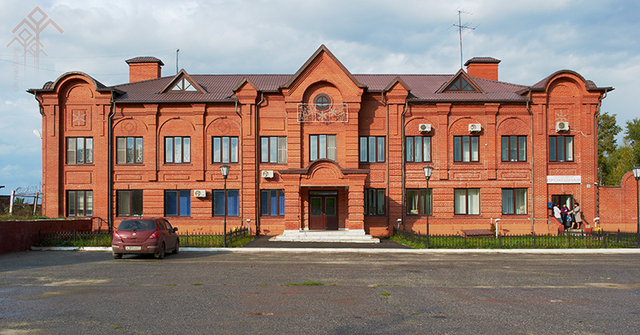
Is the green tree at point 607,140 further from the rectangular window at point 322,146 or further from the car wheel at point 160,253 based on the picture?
the car wheel at point 160,253

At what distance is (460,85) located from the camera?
29.9 m

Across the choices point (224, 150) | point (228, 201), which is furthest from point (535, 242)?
point (224, 150)

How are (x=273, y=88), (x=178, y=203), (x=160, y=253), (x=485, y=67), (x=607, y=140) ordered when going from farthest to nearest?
→ (x=607, y=140), (x=485, y=67), (x=273, y=88), (x=178, y=203), (x=160, y=253)

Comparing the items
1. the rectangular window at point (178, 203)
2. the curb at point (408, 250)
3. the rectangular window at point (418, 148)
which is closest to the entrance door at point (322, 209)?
the rectangular window at point (418, 148)

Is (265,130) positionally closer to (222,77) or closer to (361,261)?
(222,77)

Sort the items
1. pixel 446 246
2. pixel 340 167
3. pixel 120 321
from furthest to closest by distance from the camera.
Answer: pixel 340 167 < pixel 446 246 < pixel 120 321

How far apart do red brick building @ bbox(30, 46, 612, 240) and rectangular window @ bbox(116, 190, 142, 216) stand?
0.06 m

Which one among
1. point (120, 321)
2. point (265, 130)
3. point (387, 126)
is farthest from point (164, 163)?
point (120, 321)

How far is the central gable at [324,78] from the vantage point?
27.7 metres

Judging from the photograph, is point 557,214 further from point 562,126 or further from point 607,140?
point 607,140

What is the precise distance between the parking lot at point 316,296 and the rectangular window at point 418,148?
12310 millimetres

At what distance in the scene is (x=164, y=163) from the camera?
28969mm

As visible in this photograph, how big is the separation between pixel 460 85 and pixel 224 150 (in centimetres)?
1497

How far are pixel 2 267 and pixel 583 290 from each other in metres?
16.4
